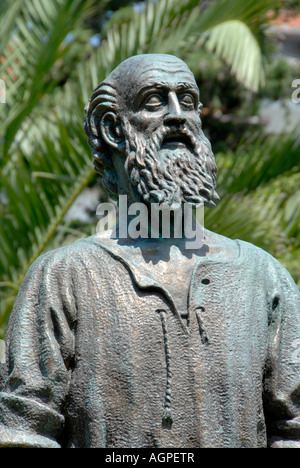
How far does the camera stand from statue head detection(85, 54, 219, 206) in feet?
14.9

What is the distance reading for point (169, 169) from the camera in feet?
15.0

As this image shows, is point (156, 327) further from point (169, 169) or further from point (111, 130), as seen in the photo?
point (111, 130)

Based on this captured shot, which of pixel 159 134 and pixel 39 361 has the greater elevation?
pixel 159 134

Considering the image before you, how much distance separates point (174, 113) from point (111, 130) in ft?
1.09

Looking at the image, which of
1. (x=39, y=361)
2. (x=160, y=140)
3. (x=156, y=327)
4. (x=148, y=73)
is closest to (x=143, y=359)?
(x=156, y=327)

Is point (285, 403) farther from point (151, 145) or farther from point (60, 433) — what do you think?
point (151, 145)

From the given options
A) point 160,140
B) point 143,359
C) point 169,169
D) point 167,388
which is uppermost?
point 160,140

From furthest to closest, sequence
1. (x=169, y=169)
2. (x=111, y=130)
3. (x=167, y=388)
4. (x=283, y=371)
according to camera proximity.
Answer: (x=111, y=130), (x=169, y=169), (x=283, y=371), (x=167, y=388)

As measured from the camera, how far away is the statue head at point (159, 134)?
4.55m

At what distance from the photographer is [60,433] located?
4.32 m

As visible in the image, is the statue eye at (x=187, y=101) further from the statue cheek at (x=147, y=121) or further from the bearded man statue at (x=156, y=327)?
the statue cheek at (x=147, y=121)

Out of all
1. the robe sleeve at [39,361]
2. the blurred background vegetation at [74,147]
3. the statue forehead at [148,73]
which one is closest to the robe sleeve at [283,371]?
the robe sleeve at [39,361]

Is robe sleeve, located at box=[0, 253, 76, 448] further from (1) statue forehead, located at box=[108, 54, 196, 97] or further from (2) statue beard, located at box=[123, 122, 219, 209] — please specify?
(1) statue forehead, located at box=[108, 54, 196, 97]
